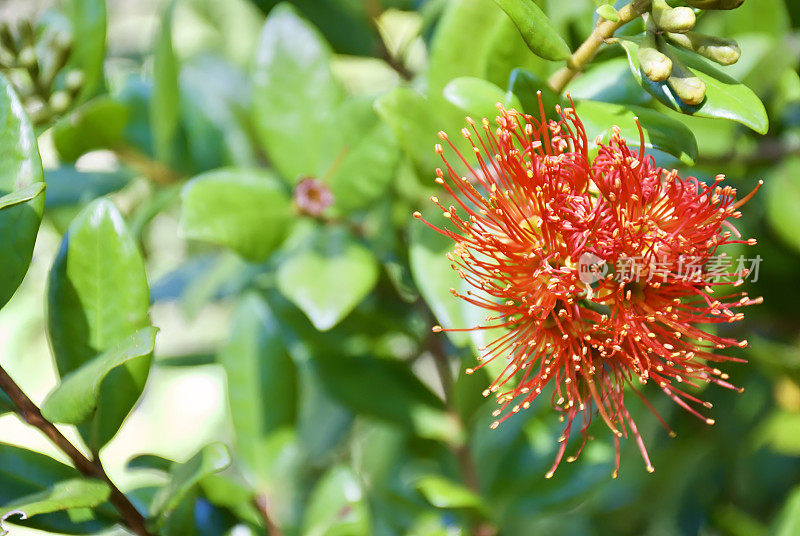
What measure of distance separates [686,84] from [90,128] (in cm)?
94

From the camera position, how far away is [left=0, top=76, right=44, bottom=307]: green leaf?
904 mm

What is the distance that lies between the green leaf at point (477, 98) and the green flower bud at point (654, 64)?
0.16m

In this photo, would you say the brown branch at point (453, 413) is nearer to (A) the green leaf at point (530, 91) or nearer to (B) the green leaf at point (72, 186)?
(A) the green leaf at point (530, 91)

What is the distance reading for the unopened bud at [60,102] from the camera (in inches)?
53.2

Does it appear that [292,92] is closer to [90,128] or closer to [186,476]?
[90,128]

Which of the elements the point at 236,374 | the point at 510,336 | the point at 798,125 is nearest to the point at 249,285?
the point at 236,374

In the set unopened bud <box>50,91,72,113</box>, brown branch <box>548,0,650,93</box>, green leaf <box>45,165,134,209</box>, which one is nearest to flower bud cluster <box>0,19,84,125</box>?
unopened bud <box>50,91,72,113</box>

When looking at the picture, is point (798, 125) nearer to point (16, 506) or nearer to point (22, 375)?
point (16, 506)

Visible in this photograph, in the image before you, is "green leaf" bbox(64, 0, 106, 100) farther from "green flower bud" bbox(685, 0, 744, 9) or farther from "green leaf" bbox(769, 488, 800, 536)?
"green leaf" bbox(769, 488, 800, 536)

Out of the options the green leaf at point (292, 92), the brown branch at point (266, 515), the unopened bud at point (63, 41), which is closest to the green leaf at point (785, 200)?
the green leaf at point (292, 92)

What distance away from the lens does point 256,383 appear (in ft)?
4.21

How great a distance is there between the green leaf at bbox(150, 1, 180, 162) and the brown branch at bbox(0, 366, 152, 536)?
22.5 inches

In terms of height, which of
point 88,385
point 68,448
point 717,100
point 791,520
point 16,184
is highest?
point 717,100

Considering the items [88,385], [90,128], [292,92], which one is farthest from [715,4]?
[90,128]
